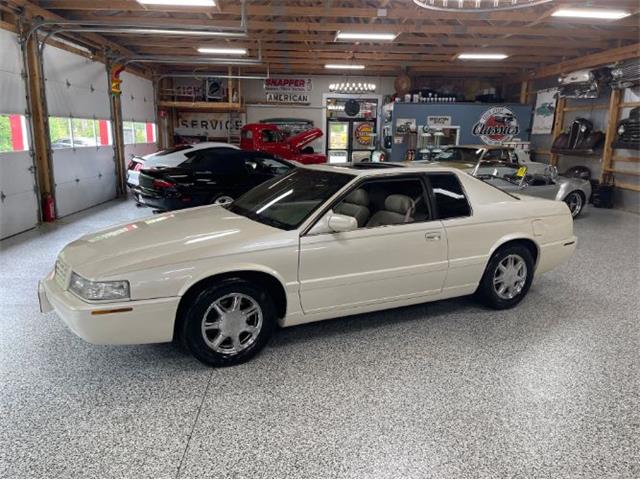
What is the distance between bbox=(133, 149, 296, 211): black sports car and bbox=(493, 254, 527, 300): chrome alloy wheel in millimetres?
4612

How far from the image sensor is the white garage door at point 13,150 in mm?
6691

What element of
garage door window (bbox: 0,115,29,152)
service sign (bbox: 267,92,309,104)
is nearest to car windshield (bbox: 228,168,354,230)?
garage door window (bbox: 0,115,29,152)

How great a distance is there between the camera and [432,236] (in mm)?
3564

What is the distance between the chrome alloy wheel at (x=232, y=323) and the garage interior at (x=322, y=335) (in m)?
0.18

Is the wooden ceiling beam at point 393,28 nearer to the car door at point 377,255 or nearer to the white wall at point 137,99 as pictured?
the white wall at point 137,99

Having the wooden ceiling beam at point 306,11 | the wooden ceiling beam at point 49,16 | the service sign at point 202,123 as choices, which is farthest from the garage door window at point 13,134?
the service sign at point 202,123

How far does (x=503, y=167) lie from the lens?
9.15 meters

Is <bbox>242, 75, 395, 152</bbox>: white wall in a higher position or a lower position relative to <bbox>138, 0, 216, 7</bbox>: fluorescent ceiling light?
lower

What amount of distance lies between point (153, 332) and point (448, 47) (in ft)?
33.8

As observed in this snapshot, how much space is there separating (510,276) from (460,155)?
246 inches

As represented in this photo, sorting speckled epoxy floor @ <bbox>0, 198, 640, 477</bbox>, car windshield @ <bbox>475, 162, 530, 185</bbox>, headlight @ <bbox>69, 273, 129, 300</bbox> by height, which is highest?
car windshield @ <bbox>475, 162, 530, 185</bbox>

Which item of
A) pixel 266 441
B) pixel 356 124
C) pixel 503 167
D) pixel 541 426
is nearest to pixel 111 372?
pixel 266 441

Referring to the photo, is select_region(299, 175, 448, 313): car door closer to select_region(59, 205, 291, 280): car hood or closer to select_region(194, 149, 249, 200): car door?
select_region(59, 205, 291, 280): car hood

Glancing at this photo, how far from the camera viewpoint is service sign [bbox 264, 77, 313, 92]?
53.5 ft
